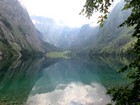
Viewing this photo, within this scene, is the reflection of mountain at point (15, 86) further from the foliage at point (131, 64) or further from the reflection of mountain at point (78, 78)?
the foliage at point (131, 64)

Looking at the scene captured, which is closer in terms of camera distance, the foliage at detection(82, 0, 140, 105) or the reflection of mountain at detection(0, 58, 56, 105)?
the foliage at detection(82, 0, 140, 105)

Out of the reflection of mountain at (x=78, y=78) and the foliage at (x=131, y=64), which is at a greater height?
the reflection of mountain at (x=78, y=78)

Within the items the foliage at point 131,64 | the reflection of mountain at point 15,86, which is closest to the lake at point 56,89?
the reflection of mountain at point 15,86

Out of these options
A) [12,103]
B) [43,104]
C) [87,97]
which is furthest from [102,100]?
[12,103]

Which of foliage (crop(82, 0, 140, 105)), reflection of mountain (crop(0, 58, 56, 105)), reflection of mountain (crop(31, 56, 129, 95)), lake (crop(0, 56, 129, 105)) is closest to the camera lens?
foliage (crop(82, 0, 140, 105))

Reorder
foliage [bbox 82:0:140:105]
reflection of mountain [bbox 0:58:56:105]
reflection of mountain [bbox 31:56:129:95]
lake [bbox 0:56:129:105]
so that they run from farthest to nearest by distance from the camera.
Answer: reflection of mountain [bbox 31:56:129:95] < reflection of mountain [bbox 0:58:56:105] < lake [bbox 0:56:129:105] < foliage [bbox 82:0:140:105]

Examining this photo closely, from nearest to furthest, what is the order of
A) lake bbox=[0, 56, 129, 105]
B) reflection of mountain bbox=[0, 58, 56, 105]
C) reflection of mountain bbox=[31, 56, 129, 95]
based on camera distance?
lake bbox=[0, 56, 129, 105], reflection of mountain bbox=[0, 58, 56, 105], reflection of mountain bbox=[31, 56, 129, 95]

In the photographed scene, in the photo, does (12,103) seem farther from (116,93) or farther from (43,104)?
(116,93)

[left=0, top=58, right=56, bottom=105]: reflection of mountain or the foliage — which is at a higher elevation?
[left=0, top=58, right=56, bottom=105]: reflection of mountain

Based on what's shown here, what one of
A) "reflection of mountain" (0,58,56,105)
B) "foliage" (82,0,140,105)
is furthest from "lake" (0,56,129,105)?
"foliage" (82,0,140,105)

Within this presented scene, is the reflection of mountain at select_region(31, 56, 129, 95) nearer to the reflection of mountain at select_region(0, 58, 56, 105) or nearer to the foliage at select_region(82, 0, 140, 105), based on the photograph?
the reflection of mountain at select_region(0, 58, 56, 105)

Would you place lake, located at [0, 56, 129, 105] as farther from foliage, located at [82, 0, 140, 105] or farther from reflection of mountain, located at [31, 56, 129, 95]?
foliage, located at [82, 0, 140, 105]

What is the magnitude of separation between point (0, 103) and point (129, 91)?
35.3m

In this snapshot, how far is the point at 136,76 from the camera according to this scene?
14836mm
